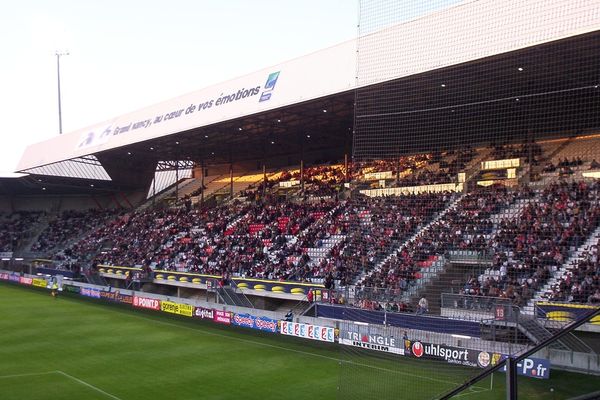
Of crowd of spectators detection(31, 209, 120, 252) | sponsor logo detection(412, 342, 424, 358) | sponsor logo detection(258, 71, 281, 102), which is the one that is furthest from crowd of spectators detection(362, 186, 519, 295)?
crowd of spectators detection(31, 209, 120, 252)

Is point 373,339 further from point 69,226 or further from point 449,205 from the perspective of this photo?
point 69,226

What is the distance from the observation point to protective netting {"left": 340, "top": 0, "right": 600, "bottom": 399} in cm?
1513

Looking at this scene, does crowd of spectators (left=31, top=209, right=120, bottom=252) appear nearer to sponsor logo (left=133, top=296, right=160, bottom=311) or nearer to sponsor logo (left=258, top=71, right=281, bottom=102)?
sponsor logo (left=133, top=296, right=160, bottom=311)

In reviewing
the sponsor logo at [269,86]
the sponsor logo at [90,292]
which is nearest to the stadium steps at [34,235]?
the sponsor logo at [90,292]

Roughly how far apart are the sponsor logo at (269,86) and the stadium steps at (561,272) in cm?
1439

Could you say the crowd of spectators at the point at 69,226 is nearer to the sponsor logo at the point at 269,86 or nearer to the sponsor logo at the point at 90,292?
the sponsor logo at the point at 90,292

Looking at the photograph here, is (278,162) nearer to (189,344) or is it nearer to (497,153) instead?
(189,344)

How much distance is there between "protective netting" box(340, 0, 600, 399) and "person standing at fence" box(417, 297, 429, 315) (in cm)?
13

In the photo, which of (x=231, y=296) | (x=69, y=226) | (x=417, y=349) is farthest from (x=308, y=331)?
(x=69, y=226)

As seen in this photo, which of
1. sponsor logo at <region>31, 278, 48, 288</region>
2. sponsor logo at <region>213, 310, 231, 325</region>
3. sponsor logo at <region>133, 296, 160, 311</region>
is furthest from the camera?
sponsor logo at <region>31, 278, 48, 288</region>

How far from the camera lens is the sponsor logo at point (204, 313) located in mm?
25047

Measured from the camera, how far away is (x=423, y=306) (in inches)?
687

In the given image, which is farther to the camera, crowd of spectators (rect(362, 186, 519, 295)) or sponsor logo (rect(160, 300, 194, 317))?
sponsor logo (rect(160, 300, 194, 317))

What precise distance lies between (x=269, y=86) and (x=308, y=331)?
431 inches
